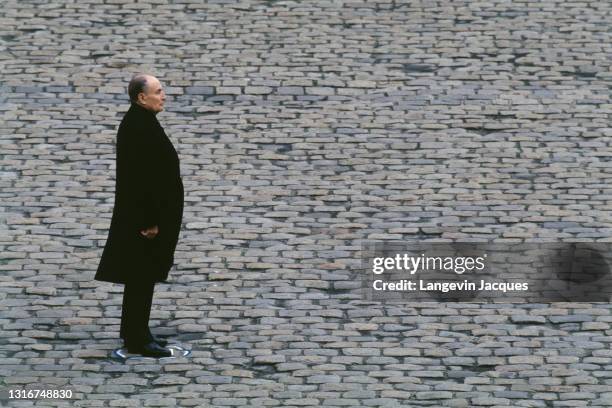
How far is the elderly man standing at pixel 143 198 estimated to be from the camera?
1012 cm

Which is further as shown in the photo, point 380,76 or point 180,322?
point 380,76

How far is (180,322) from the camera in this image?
10.9 metres

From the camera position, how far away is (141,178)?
399 inches

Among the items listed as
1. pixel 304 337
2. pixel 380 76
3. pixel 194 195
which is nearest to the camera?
pixel 304 337

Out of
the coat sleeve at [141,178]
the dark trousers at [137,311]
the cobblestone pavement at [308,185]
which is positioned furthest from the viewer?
the dark trousers at [137,311]

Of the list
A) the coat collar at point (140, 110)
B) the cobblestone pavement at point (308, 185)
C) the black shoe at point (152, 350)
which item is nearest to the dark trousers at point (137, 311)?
the black shoe at point (152, 350)

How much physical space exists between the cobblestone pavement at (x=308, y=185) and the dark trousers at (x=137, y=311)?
21cm

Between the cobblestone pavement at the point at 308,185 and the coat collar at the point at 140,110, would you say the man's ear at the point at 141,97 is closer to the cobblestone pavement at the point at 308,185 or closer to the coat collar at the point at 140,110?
the coat collar at the point at 140,110

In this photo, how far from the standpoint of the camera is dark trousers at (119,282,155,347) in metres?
10.4

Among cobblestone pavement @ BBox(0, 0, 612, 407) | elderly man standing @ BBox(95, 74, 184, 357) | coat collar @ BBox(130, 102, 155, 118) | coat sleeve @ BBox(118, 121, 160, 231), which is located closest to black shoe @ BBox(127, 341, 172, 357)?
cobblestone pavement @ BBox(0, 0, 612, 407)

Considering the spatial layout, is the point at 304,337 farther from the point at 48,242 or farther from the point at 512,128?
the point at 512,128

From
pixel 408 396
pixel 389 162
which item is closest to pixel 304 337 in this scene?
pixel 408 396

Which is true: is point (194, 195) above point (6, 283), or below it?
above

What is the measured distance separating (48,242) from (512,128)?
473cm
